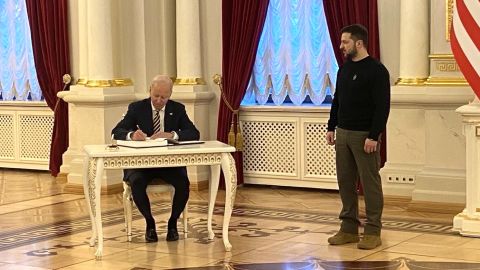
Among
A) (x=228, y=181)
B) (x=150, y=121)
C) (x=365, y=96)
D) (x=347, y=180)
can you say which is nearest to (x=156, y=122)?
(x=150, y=121)

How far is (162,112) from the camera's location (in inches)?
286

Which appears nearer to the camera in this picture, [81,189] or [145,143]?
[145,143]

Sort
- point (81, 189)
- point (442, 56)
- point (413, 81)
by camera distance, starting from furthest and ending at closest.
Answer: point (81, 189) < point (413, 81) < point (442, 56)

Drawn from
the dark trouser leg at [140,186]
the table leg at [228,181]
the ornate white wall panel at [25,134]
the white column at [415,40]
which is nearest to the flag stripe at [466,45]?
the white column at [415,40]

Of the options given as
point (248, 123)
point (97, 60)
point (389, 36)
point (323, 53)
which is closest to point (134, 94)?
point (97, 60)

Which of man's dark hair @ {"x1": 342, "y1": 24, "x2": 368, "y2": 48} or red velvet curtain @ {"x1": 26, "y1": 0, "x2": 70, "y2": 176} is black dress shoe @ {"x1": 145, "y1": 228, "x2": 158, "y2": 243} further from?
red velvet curtain @ {"x1": 26, "y1": 0, "x2": 70, "y2": 176}

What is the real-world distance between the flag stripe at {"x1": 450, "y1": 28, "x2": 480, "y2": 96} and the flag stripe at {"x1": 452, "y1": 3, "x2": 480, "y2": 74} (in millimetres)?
27

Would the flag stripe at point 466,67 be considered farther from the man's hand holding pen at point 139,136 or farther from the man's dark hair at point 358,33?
the man's hand holding pen at point 139,136

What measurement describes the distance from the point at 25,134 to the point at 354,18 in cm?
476

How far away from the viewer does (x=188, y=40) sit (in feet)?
33.5

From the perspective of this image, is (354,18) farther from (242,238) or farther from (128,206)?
(128,206)

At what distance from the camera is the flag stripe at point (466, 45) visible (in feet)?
23.3

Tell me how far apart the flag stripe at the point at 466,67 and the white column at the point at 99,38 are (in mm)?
4086

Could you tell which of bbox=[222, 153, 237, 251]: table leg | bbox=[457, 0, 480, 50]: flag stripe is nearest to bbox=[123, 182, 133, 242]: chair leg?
bbox=[222, 153, 237, 251]: table leg
